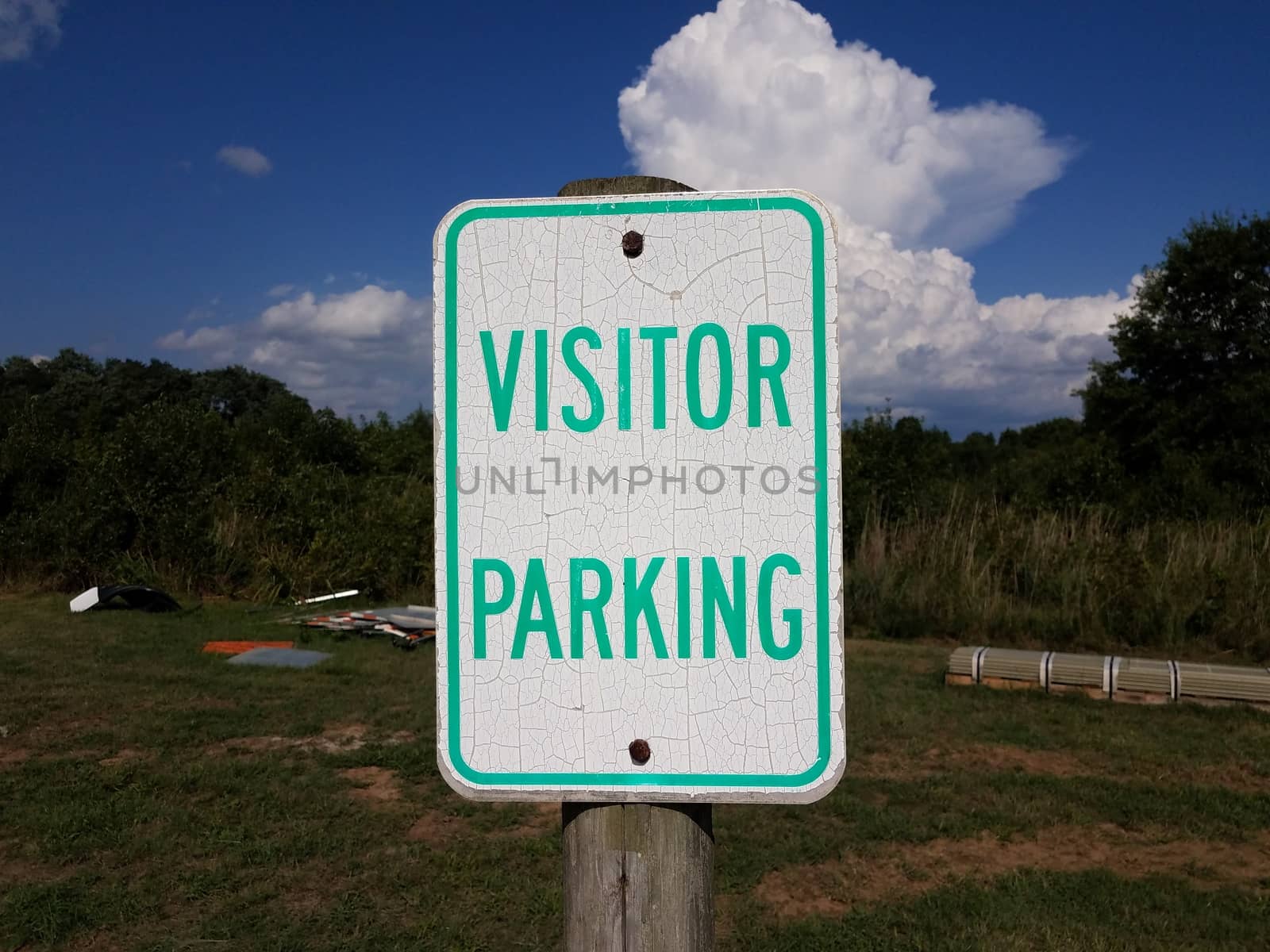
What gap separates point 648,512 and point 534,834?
13.6 feet

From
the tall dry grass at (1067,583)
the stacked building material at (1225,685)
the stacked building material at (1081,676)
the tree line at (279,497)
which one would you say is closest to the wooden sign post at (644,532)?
the stacked building material at (1081,676)

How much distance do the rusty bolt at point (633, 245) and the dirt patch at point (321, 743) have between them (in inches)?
221

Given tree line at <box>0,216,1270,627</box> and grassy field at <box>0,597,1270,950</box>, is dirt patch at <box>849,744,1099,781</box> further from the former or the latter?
tree line at <box>0,216,1270,627</box>

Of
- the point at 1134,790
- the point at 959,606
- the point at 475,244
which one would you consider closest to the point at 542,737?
the point at 475,244

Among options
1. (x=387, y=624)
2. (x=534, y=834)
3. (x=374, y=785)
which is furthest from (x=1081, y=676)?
(x=387, y=624)

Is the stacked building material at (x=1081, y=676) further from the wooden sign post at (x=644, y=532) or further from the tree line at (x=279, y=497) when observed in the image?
the wooden sign post at (x=644, y=532)

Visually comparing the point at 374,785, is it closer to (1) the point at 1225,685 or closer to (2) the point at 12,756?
(2) the point at 12,756

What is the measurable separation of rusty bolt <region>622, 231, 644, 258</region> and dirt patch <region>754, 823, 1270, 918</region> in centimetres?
358

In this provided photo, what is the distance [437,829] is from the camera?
16.3 ft

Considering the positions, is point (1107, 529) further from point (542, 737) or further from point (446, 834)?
point (542, 737)

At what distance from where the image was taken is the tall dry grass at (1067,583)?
30.7 feet

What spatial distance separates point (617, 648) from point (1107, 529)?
11311 mm

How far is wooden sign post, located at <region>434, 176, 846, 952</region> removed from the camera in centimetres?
122

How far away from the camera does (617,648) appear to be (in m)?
1.23
